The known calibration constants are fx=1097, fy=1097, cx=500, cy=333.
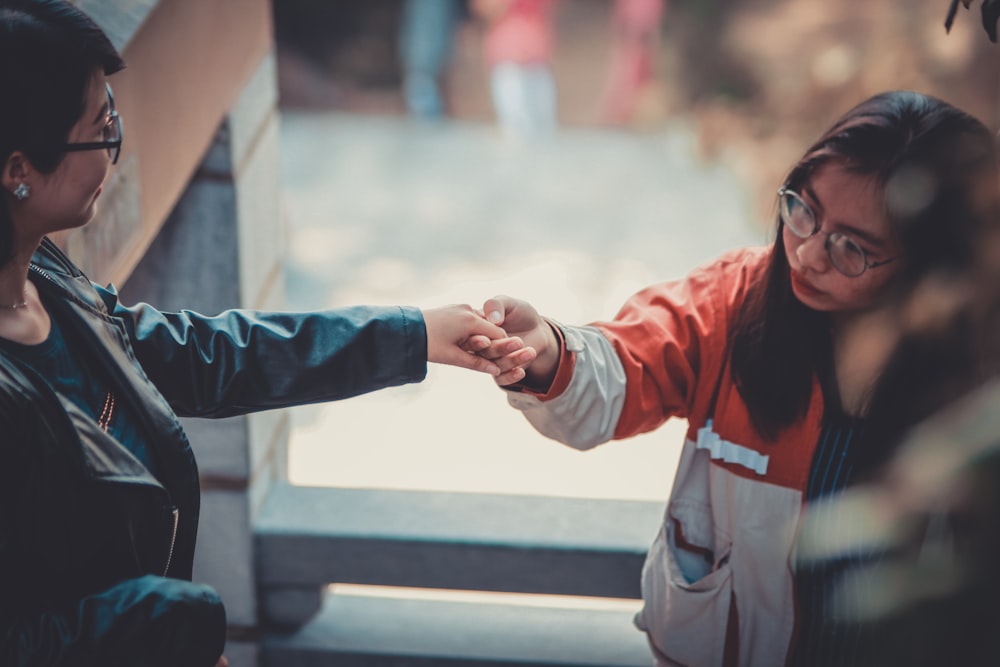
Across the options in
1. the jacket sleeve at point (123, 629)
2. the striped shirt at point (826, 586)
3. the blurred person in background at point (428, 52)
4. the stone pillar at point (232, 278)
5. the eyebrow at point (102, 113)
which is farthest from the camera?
the blurred person in background at point (428, 52)

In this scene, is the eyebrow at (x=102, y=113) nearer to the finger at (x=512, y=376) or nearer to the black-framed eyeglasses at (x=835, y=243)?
the finger at (x=512, y=376)

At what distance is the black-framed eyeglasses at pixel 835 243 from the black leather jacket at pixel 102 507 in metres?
A: 0.94

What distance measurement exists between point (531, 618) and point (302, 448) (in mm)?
1496

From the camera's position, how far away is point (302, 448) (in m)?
4.31

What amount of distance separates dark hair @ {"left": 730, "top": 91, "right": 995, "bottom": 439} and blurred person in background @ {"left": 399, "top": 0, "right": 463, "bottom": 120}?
23.3 ft

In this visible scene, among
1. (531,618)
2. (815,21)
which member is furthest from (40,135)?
(815,21)

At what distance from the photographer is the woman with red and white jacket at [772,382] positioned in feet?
5.48

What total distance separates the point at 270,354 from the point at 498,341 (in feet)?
1.24

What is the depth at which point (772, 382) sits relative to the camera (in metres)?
1.80

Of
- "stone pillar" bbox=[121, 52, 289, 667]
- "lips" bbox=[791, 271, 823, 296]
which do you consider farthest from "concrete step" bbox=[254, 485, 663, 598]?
"lips" bbox=[791, 271, 823, 296]

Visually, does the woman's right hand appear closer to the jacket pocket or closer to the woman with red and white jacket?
the woman with red and white jacket

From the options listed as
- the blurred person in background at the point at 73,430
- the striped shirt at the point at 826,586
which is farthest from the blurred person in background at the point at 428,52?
the blurred person in background at the point at 73,430

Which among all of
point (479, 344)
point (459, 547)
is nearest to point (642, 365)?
point (479, 344)

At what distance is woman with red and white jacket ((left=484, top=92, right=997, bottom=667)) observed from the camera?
167 cm
